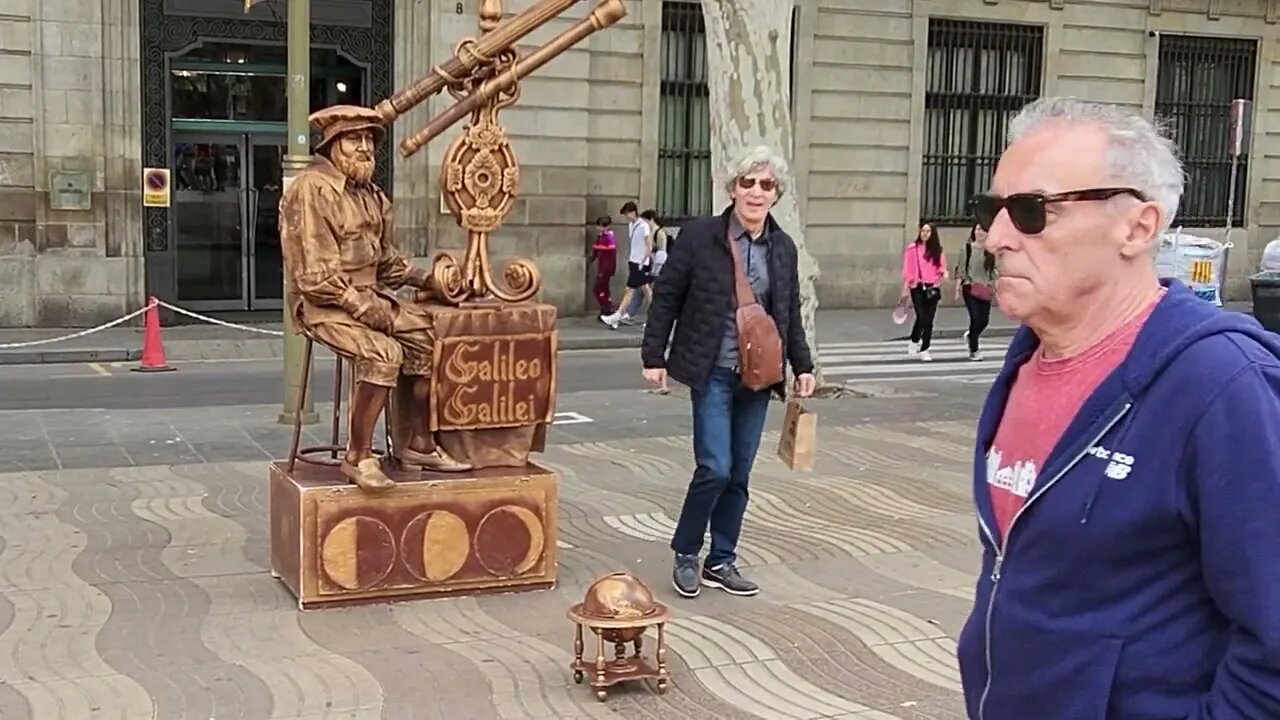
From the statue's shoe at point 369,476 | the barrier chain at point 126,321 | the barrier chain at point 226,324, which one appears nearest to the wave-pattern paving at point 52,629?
the statue's shoe at point 369,476

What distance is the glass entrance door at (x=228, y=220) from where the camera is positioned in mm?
20109

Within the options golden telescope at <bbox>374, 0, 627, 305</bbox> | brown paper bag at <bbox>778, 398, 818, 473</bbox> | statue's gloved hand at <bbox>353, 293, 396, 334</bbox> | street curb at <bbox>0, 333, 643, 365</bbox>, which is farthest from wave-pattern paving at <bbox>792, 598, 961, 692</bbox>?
street curb at <bbox>0, 333, 643, 365</bbox>

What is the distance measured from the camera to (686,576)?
21.0ft

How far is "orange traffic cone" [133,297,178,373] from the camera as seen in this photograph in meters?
15.6

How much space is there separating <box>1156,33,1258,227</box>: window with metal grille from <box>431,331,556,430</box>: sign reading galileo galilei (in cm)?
2194

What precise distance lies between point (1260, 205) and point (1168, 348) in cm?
2676

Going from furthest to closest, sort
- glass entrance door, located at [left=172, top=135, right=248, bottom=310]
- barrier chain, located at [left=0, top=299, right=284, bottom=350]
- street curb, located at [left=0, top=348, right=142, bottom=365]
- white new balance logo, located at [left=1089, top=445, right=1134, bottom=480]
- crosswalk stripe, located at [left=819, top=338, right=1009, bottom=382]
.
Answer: glass entrance door, located at [left=172, top=135, right=248, bottom=310] → barrier chain, located at [left=0, top=299, right=284, bottom=350] → street curb, located at [left=0, top=348, right=142, bottom=365] → crosswalk stripe, located at [left=819, top=338, right=1009, bottom=382] → white new balance logo, located at [left=1089, top=445, right=1134, bottom=480]

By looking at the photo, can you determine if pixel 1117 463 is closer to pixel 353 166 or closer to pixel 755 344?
pixel 755 344

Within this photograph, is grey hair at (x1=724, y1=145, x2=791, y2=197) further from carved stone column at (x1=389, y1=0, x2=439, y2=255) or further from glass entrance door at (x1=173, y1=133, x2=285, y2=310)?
glass entrance door at (x1=173, y1=133, x2=285, y2=310)

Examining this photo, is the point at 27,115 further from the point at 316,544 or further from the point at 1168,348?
A: the point at 1168,348

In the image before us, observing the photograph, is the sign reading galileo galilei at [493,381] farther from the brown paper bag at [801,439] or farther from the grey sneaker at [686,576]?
the brown paper bag at [801,439]

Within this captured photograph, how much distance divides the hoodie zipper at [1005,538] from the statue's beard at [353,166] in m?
4.02

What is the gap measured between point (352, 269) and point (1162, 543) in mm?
4395

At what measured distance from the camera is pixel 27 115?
59.3 ft
